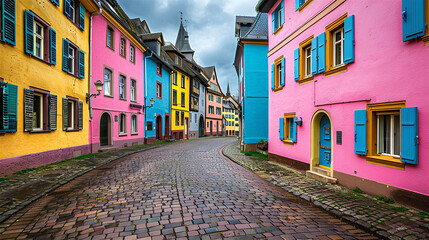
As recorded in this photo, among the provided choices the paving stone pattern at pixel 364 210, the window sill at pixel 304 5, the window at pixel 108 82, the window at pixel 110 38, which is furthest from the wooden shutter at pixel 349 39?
the window at pixel 110 38

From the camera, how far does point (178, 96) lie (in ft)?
100

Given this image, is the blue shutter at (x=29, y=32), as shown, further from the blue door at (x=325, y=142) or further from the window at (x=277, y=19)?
the blue door at (x=325, y=142)

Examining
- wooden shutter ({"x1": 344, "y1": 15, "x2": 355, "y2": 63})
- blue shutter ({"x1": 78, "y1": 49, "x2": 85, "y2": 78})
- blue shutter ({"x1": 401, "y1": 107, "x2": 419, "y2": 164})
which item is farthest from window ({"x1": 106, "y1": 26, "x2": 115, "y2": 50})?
blue shutter ({"x1": 401, "y1": 107, "x2": 419, "y2": 164})

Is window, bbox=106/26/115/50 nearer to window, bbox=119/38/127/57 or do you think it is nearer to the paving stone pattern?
window, bbox=119/38/127/57

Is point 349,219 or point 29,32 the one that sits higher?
point 29,32

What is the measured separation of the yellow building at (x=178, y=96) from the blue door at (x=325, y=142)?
21699 millimetres

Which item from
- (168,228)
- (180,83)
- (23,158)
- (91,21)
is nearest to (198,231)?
(168,228)

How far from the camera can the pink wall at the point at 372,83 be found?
16.4 feet

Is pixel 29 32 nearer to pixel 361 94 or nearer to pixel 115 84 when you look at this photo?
pixel 115 84

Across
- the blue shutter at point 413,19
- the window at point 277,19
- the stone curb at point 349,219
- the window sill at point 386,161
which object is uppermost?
the window at point 277,19

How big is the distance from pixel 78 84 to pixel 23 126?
451 cm

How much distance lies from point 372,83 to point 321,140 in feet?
9.61

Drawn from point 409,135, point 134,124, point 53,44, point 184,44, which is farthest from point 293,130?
point 184,44

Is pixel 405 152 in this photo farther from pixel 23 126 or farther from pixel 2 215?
pixel 23 126
